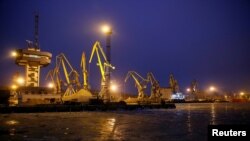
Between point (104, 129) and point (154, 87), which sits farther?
point (154, 87)

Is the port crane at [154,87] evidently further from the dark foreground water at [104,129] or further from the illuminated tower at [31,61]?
the dark foreground water at [104,129]

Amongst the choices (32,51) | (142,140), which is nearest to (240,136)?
(142,140)

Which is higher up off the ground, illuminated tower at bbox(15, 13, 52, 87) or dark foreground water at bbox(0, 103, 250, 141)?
illuminated tower at bbox(15, 13, 52, 87)

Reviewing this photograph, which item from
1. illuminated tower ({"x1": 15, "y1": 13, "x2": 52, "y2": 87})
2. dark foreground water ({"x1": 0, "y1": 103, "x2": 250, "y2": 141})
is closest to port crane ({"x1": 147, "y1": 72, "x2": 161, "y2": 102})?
illuminated tower ({"x1": 15, "y1": 13, "x2": 52, "y2": 87})

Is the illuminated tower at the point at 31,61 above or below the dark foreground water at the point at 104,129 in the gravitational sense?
above

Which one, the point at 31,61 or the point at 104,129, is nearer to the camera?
the point at 104,129

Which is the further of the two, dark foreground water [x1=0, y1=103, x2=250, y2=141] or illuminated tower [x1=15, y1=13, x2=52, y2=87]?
illuminated tower [x1=15, y1=13, x2=52, y2=87]

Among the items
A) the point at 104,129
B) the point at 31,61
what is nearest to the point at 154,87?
the point at 31,61

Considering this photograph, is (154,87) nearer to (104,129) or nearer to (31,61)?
(31,61)

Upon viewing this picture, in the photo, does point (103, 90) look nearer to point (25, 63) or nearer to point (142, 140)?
point (25, 63)

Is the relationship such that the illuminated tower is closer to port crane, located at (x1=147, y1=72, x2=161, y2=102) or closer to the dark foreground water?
port crane, located at (x1=147, y1=72, x2=161, y2=102)

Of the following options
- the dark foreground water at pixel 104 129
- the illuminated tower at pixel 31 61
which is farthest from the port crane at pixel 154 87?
the dark foreground water at pixel 104 129

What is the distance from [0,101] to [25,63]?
9009 centimetres

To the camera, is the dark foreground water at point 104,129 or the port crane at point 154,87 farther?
the port crane at point 154,87
